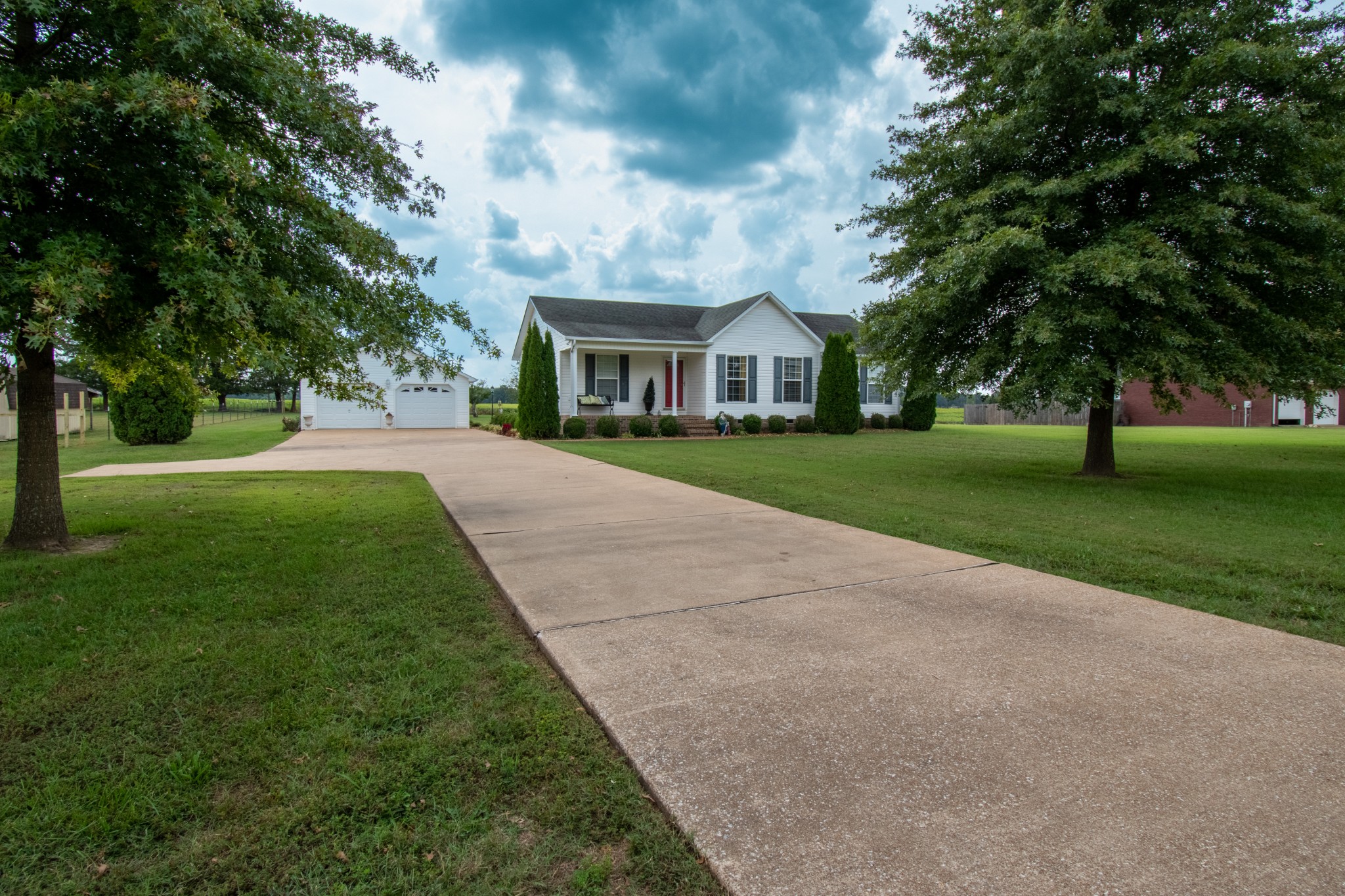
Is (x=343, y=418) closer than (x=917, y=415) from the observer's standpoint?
No

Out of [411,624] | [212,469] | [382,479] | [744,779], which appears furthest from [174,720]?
[212,469]

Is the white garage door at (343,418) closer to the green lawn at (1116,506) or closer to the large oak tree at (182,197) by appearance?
the green lawn at (1116,506)

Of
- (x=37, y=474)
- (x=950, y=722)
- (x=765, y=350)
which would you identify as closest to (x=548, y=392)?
(x=765, y=350)

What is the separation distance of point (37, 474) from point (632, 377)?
18309mm

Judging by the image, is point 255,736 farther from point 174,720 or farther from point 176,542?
point 176,542

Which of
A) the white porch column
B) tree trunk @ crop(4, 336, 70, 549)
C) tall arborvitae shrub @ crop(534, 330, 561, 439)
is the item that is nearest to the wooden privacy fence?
the white porch column

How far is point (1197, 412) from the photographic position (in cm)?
3167

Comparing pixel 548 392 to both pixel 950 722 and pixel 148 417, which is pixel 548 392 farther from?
pixel 950 722

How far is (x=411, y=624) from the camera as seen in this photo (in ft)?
12.2

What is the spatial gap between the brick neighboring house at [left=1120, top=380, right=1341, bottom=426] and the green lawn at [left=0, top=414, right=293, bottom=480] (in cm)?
3174

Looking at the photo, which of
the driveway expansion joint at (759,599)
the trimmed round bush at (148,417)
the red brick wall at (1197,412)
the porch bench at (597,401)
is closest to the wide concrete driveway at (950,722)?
the driveway expansion joint at (759,599)

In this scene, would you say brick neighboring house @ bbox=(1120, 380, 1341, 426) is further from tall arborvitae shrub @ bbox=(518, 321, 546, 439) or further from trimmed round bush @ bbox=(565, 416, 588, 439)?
tall arborvitae shrub @ bbox=(518, 321, 546, 439)

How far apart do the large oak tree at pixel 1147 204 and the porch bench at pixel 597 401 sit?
1366 centimetres

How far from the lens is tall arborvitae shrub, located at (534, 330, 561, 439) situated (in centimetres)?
1983
